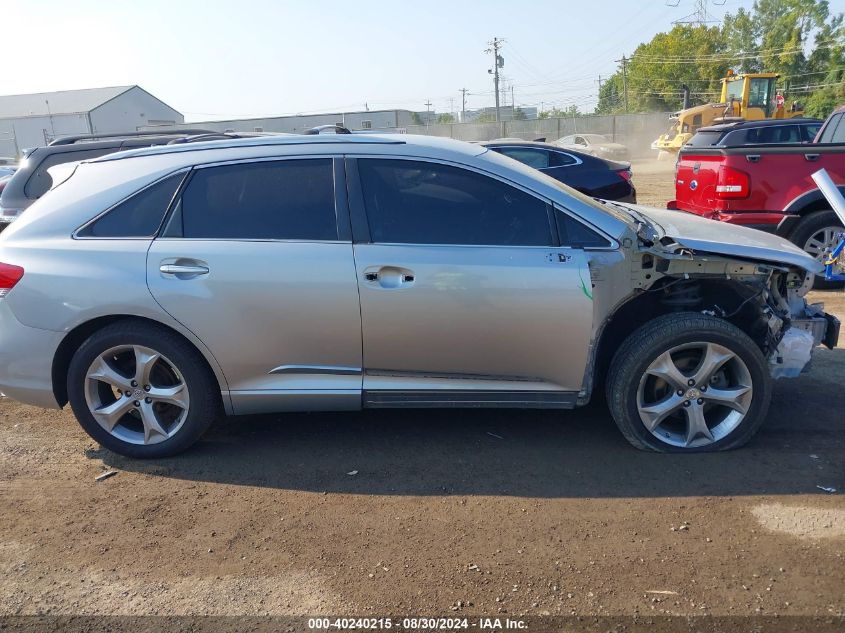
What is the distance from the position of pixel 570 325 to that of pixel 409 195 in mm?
1155

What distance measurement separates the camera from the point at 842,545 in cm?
308

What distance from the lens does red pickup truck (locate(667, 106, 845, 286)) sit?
7301mm

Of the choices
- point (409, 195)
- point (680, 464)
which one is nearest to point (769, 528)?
point (680, 464)

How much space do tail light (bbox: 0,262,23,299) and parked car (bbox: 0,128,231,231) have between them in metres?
4.18

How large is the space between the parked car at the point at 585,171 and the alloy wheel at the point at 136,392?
6.62 meters

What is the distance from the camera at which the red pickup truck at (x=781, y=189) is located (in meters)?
7.30

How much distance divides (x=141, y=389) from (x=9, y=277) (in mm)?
982

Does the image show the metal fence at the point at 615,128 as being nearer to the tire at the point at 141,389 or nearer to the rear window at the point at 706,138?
the rear window at the point at 706,138

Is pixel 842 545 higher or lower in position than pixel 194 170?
lower

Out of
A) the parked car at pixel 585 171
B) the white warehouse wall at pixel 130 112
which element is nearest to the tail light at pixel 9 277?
the parked car at pixel 585 171

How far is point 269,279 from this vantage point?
379cm

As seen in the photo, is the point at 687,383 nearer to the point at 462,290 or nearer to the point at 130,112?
the point at 462,290

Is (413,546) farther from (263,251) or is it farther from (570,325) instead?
(263,251)

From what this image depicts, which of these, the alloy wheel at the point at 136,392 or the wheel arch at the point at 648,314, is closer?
the alloy wheel at the point at 136,392
